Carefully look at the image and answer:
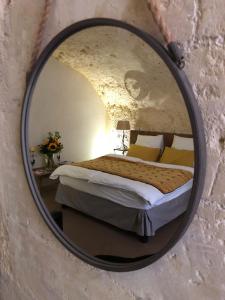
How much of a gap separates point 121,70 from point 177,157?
0.23 m

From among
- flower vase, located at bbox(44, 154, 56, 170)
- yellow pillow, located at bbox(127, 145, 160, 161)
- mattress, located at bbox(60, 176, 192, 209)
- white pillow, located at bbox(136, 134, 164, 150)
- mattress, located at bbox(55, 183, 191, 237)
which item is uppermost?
white pillow, located at bbox(136, 134, 164, 150)

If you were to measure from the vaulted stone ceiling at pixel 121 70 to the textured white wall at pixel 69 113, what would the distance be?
33 mm

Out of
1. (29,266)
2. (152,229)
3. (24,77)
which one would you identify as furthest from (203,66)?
(29,266)

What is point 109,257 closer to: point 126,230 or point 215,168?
point 126,230

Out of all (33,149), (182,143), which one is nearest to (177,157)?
(182,143)

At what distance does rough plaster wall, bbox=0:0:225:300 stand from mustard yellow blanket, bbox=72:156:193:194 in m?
0.06

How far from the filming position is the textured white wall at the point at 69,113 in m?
0.73

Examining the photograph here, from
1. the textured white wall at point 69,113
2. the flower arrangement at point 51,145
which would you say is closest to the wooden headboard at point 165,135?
A: the textured white wall at point 69,113

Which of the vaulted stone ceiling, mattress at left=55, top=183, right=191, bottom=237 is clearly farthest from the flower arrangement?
the vaulted stone ceiling

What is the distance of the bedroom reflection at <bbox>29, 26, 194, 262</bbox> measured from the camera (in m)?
0.56

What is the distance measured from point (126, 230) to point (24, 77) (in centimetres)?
58

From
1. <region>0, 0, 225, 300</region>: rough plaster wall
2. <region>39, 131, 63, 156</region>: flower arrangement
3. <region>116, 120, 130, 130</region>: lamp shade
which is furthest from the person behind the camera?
<region>39, 131, 63, 156</region>: flower arrangement

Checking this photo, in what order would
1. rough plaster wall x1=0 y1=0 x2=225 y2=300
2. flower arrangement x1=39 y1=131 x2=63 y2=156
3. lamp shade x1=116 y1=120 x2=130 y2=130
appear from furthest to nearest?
flower arrangement x1=39 y1=131 x2=63 y2=156, lamp shade x1=116 y1=120 x2=130 y2=130, rough plaster wall x1=0 y1=0 x2=225 y2=300

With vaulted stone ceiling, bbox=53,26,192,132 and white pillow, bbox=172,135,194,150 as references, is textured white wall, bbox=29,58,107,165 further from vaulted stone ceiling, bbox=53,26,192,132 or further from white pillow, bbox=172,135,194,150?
white pillow, bbox=172,135,194,150
